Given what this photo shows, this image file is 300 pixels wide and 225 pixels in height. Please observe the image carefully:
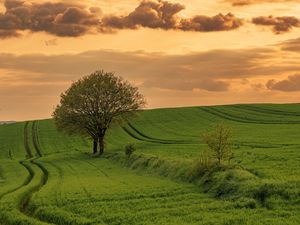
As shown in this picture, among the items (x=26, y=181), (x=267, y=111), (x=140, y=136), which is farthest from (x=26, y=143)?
(x=267, y=111)

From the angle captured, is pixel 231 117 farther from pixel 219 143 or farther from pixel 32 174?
pixel 219 143

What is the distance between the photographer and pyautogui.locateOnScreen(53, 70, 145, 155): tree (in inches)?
3524

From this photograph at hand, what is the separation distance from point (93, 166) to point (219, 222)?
A: 43.2 m

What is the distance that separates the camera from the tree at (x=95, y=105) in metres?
89.5

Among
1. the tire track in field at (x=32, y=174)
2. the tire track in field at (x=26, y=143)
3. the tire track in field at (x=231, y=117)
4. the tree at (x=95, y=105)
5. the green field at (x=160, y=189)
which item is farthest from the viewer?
the tire track in field at (x=231, y=117)

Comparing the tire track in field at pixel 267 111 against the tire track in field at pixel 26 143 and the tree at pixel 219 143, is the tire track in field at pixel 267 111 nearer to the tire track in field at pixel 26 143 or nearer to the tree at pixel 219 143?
the tire track in field at pixel 26 143

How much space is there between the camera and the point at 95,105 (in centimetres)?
9031

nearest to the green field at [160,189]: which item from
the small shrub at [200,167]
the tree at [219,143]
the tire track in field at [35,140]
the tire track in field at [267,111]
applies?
the small shrub at [200,167]

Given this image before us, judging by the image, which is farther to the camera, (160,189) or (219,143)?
(219,143)

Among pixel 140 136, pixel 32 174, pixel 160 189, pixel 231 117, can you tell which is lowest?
pixel 32 174

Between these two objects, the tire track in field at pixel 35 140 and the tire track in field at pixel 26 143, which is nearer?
the tire track in field at pixel 26 143

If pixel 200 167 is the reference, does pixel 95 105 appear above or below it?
above

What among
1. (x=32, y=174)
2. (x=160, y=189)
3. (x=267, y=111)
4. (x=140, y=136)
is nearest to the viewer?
(x=160, y=189)

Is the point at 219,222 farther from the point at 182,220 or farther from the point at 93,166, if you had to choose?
the point at 93,166
